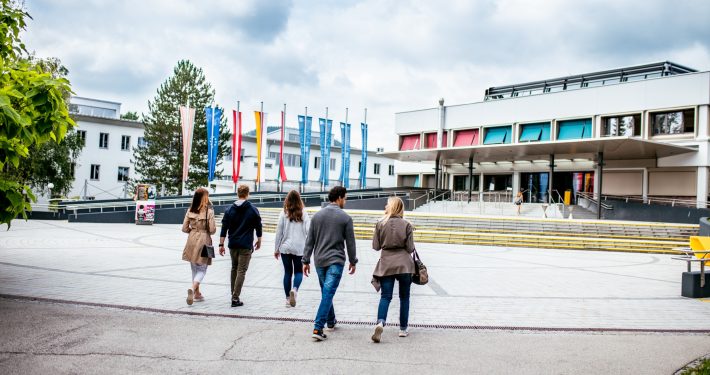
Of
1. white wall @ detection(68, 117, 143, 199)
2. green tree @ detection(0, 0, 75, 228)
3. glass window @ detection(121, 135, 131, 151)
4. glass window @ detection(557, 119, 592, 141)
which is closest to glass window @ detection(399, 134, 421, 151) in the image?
glass window @ detection(557, 119, 592, 141)

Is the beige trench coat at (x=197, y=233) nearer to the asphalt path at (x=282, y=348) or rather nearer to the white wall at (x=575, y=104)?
the asphalt path at (x=282, y=348)

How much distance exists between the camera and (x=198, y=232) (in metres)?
8.21

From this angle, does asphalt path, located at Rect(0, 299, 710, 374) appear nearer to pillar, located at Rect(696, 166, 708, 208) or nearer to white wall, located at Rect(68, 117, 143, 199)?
pillar, located at Rect(696, 166, 708, 208)

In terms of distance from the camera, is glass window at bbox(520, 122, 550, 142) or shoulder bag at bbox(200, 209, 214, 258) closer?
shoulder bag at bbox(200, 209, 214, 258)

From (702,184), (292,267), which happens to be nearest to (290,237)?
(292,267)

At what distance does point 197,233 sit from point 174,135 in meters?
40.2

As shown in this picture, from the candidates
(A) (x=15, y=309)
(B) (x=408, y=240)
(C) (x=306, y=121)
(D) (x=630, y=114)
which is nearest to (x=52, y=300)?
(A) (x=15, y=309)

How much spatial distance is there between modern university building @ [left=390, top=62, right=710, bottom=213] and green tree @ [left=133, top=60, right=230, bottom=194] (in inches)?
642

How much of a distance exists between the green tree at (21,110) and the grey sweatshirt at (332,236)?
10.8ft

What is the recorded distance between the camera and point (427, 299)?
30.1 ft

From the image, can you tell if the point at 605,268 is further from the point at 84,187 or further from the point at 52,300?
the point at 84,187

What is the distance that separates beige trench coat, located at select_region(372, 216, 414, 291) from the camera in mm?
6469

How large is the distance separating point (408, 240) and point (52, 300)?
5275 mm

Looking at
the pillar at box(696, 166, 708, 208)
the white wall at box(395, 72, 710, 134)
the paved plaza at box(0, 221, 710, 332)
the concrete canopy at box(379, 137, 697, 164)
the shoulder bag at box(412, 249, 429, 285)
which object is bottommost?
the paved plaza at box(0, 221, 710, 332)
